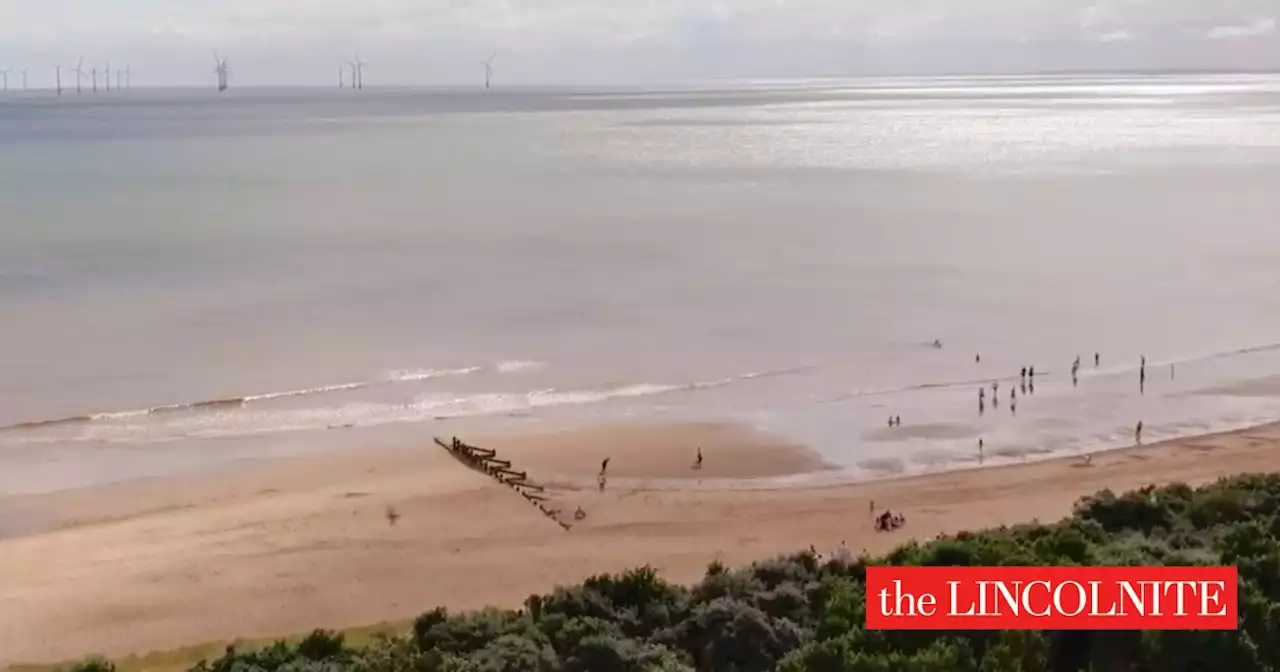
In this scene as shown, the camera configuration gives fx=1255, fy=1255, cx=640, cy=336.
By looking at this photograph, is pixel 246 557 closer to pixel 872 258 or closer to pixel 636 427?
pixel 636 427

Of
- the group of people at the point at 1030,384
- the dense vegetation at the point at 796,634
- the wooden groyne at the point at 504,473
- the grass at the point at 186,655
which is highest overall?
the group of people at the point at 1030,384

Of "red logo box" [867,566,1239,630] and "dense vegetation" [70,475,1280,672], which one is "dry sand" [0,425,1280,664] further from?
"red logo box" [867,566,1239,630]

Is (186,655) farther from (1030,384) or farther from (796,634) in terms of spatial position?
(1030,384)

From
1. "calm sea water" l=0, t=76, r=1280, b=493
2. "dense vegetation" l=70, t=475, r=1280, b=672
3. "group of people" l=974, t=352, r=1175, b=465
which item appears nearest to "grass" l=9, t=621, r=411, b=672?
"dense vegetation" l=70, t=475, r=1280, b=672

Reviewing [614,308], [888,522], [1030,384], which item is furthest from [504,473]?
[614,308]

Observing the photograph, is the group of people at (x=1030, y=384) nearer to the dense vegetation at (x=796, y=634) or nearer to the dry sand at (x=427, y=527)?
the dry sand at (x=427, y=527)

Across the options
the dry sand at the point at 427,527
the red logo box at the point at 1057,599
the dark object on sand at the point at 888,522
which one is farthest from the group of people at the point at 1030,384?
the red logo box at the point at 1057,599

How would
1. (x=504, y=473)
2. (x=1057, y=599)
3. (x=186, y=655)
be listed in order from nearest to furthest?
(x=1057, y=599) → (x=186, y=655) → (x=504, y=473)
